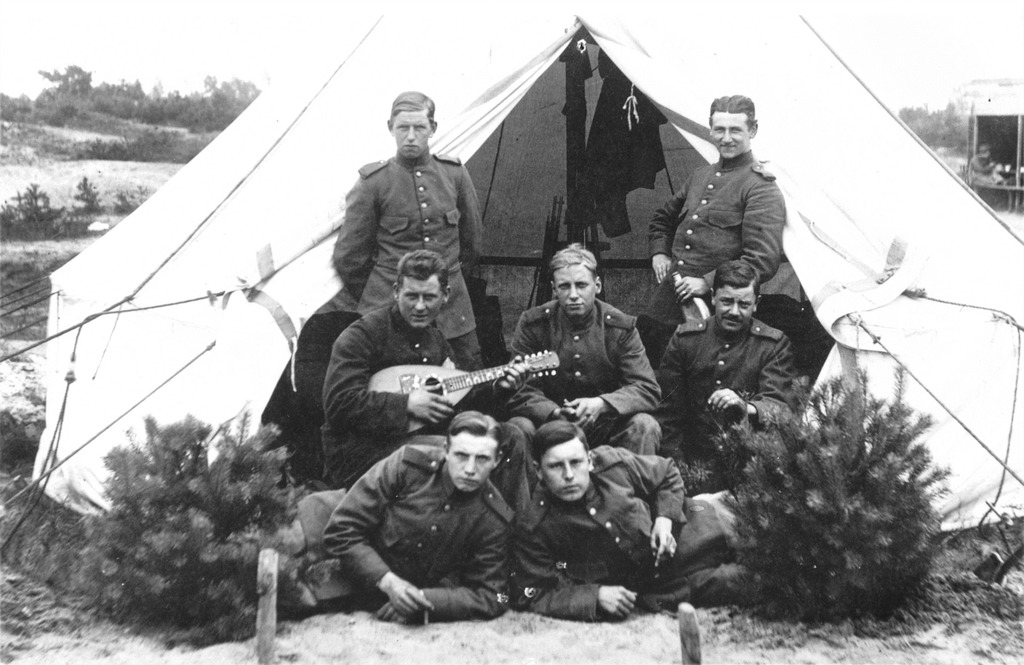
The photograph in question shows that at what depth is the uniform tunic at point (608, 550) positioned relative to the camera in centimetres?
337

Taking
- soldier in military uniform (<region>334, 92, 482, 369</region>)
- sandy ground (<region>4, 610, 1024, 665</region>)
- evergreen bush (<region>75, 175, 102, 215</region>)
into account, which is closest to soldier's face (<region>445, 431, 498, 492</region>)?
sandy ground (<region>4, 610, 1024, 665</region>)

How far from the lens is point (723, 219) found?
182 inches

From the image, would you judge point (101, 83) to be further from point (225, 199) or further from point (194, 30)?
point (225, 199)

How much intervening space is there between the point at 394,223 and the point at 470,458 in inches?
62.0

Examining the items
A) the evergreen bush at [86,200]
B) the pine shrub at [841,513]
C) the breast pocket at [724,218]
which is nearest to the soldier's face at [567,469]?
the pine shrub at [841,513]

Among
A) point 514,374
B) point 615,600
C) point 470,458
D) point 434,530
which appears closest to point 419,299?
point 514,374

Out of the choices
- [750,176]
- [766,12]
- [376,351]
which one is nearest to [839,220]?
[750,176]

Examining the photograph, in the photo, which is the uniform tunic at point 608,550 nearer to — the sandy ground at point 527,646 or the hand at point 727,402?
the sandy ground at point 527,646

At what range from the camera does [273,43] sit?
13.1 metres

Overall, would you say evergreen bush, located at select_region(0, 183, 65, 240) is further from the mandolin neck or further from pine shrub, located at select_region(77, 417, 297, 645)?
pine shrub, located at select_region(77, 417, 297, 645)

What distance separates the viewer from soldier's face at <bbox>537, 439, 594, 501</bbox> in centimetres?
329

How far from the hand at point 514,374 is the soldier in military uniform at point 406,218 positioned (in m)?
0.54

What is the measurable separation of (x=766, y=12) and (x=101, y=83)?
863 cm

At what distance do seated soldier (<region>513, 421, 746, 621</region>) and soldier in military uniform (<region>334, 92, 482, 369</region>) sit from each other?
1221mm
